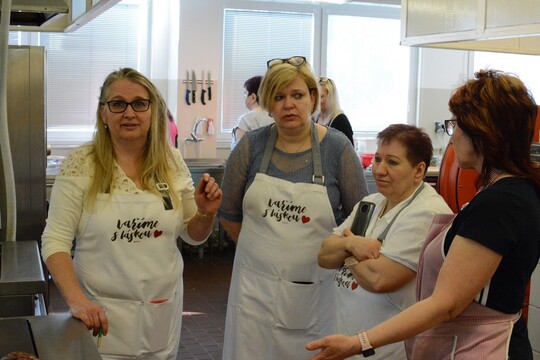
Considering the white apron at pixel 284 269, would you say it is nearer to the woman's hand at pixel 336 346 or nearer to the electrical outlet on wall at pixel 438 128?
the woman's hand at pixel 336 346

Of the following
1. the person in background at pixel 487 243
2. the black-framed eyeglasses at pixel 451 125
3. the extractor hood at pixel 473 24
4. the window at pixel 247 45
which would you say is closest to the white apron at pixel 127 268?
the person in background at pixel 487 243

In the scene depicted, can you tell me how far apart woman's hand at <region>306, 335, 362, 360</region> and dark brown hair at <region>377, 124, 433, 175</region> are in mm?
867

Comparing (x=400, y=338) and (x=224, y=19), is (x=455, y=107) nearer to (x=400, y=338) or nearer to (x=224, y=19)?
(x=400, y=338)

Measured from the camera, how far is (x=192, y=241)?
8.89ft

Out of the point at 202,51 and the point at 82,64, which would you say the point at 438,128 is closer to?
the point at 202,51

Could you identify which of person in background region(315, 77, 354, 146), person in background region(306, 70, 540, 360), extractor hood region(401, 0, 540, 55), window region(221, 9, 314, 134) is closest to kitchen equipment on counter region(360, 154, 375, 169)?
window region(221, 9, 314, 134)

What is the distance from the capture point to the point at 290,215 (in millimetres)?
2910

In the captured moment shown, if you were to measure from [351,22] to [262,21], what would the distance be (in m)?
1.10

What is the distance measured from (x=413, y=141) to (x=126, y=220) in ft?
3.18

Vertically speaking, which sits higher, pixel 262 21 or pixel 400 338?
pixel 262 21

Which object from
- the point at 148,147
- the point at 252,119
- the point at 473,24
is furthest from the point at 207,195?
the point at 252,119

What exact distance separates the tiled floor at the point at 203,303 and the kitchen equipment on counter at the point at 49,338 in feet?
8.98

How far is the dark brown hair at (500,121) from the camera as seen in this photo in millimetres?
1885

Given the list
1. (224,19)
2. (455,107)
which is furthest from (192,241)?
(224,19)
